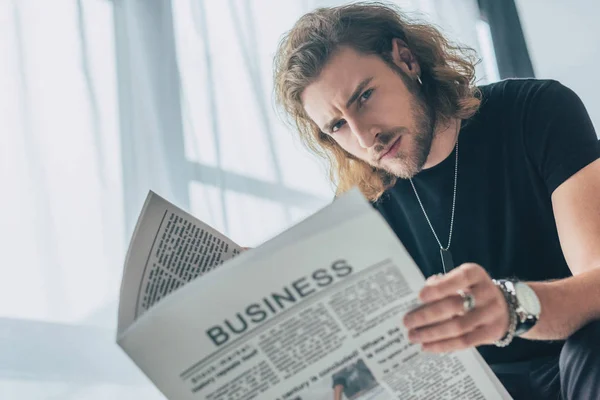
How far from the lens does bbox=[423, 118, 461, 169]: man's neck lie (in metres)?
1.13

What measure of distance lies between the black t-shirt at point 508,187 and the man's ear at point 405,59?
127 mm

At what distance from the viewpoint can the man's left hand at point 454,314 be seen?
22.0 inches

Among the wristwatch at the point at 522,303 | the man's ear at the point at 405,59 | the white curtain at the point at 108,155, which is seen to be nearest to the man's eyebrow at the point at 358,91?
the man's ear at the point at 405,59

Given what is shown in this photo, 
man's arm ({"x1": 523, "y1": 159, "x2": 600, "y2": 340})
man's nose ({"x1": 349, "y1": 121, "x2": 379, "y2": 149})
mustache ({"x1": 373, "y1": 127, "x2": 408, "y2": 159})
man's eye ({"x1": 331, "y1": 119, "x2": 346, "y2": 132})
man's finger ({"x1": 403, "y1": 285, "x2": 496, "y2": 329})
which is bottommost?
man's arm ({"x1": 523, "y1": 159, "x2": 600, "y2": 340})

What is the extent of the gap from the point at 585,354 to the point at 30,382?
0.74 metres

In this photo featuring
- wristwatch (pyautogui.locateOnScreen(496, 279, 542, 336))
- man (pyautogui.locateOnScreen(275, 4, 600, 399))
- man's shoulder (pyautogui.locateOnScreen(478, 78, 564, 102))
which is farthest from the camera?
man's shoulder (pyautogui.locateOnScreen(478, 78, 564, 102))

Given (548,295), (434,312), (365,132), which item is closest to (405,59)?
(365,132)

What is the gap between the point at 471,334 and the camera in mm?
589

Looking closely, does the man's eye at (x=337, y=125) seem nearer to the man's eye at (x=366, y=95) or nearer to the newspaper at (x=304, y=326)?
the man's eye at (x=366, y=95)

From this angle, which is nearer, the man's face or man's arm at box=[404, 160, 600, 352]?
man's arm at box=[404, 160, 600, 352]

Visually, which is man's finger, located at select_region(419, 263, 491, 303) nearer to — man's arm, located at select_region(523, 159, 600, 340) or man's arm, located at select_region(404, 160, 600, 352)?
man's arm, located at select_region(404, 160, 600, 352)

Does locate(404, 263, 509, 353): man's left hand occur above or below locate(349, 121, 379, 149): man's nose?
below

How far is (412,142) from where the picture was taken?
3.57 ft

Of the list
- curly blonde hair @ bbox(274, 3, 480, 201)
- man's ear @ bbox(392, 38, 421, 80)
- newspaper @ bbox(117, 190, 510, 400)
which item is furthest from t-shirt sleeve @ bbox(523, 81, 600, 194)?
newspaper @ bbox(117, 190, 510, 400)
